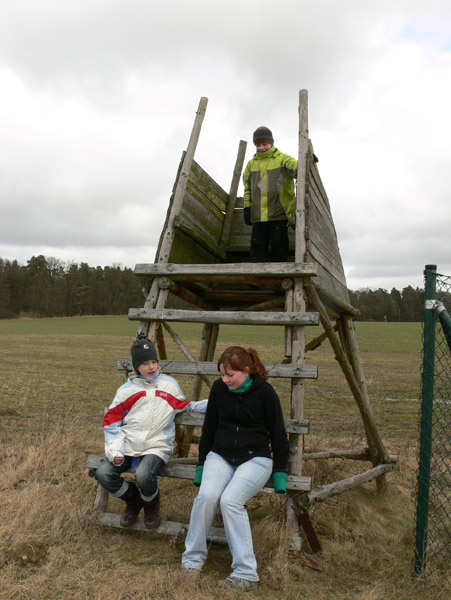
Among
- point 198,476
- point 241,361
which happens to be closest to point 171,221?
point 241,361

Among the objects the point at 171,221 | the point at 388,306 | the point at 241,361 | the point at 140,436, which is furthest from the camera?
the point at 388,306

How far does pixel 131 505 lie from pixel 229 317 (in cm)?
196

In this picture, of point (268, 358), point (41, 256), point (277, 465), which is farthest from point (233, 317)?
point (41, 256)

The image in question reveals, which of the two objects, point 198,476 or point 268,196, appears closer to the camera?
point 198,476

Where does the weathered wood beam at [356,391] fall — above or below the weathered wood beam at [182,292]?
below

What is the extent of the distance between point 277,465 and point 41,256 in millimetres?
101671

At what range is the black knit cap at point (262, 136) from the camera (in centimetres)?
614

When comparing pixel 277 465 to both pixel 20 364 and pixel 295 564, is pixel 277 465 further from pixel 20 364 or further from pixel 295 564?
pixel 20 364

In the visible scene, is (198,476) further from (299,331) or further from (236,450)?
(299,331)

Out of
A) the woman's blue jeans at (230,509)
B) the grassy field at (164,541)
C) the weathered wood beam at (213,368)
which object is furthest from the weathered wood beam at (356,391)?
the woman's blue jeans at (230,509)

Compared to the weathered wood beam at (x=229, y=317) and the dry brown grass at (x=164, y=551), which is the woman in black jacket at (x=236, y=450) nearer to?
the dry brown grass at (x=164, y=551)

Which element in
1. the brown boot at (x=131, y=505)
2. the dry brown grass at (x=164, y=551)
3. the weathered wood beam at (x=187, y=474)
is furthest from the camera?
the brown boot at (x=131, y=505)

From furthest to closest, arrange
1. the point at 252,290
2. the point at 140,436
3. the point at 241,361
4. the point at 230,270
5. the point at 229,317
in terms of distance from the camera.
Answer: the point at 252,290, the point at 230,270, the point at 229,317, the point at 140,436, the point at 241,361

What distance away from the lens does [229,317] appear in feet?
17.5
